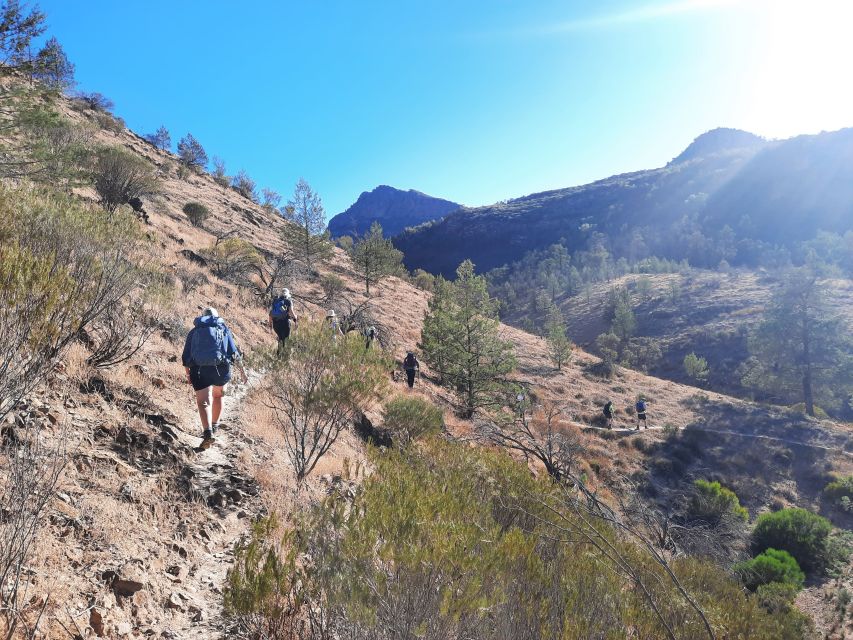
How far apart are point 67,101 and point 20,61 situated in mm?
38782

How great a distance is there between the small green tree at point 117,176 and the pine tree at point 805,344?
4129 centimetres

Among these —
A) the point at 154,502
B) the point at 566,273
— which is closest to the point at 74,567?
the point at 154,502

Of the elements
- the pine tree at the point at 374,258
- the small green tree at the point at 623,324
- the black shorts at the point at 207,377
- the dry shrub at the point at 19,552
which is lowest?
the small green tree at the point at 623,324

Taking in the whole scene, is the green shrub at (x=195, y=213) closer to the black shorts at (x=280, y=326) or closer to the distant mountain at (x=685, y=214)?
the black shorts at (x=280, y=326)

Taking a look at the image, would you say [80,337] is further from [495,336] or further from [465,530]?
[495,336]

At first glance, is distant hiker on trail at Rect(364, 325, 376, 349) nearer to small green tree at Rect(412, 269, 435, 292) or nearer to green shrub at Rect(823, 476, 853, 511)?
green shrub at Rect(823, 476, 853, 511)

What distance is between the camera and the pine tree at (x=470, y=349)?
55.4ft

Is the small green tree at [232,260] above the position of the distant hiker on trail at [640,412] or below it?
above

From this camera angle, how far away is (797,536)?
589 inches

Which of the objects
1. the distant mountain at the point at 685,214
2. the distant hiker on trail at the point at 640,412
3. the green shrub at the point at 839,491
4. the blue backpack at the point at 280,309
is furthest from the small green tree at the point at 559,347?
the distant mountain at the point at 685,214

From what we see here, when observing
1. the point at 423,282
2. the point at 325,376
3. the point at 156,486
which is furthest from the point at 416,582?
the point at 423,282

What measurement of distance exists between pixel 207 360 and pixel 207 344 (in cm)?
20

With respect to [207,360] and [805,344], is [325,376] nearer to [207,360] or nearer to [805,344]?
[207,360]

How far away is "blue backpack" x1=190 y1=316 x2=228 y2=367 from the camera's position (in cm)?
483
